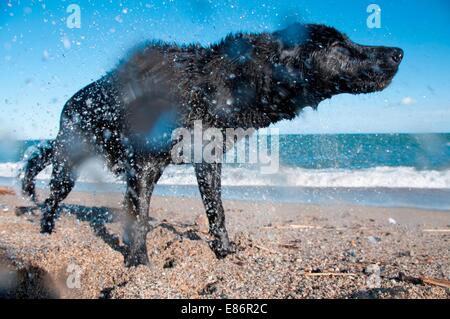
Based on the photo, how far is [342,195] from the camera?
11.0 m

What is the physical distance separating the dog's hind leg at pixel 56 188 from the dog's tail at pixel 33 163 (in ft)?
1.34

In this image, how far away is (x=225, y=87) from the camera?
3857 mm

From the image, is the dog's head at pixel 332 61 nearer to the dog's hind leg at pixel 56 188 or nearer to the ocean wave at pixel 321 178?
the dog's hind leg at pixel 56 188

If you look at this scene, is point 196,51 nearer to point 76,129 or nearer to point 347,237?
point 76,129

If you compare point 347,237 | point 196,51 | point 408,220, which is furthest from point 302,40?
point 408,220

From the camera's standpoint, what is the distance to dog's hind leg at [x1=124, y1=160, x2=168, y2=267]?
12.5 ft

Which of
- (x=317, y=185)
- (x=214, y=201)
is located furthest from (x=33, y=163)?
(x=317, y=185)

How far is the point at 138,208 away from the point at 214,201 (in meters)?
0.74

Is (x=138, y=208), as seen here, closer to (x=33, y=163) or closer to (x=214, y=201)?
(x=214, y=201)

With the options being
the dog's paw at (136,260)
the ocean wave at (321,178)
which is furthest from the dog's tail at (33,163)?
the ocean wave at (321,178)

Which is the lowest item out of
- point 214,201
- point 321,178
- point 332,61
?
point 214,201

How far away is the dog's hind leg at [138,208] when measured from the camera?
3.82m

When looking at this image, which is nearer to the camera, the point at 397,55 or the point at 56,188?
the point at 397,55
